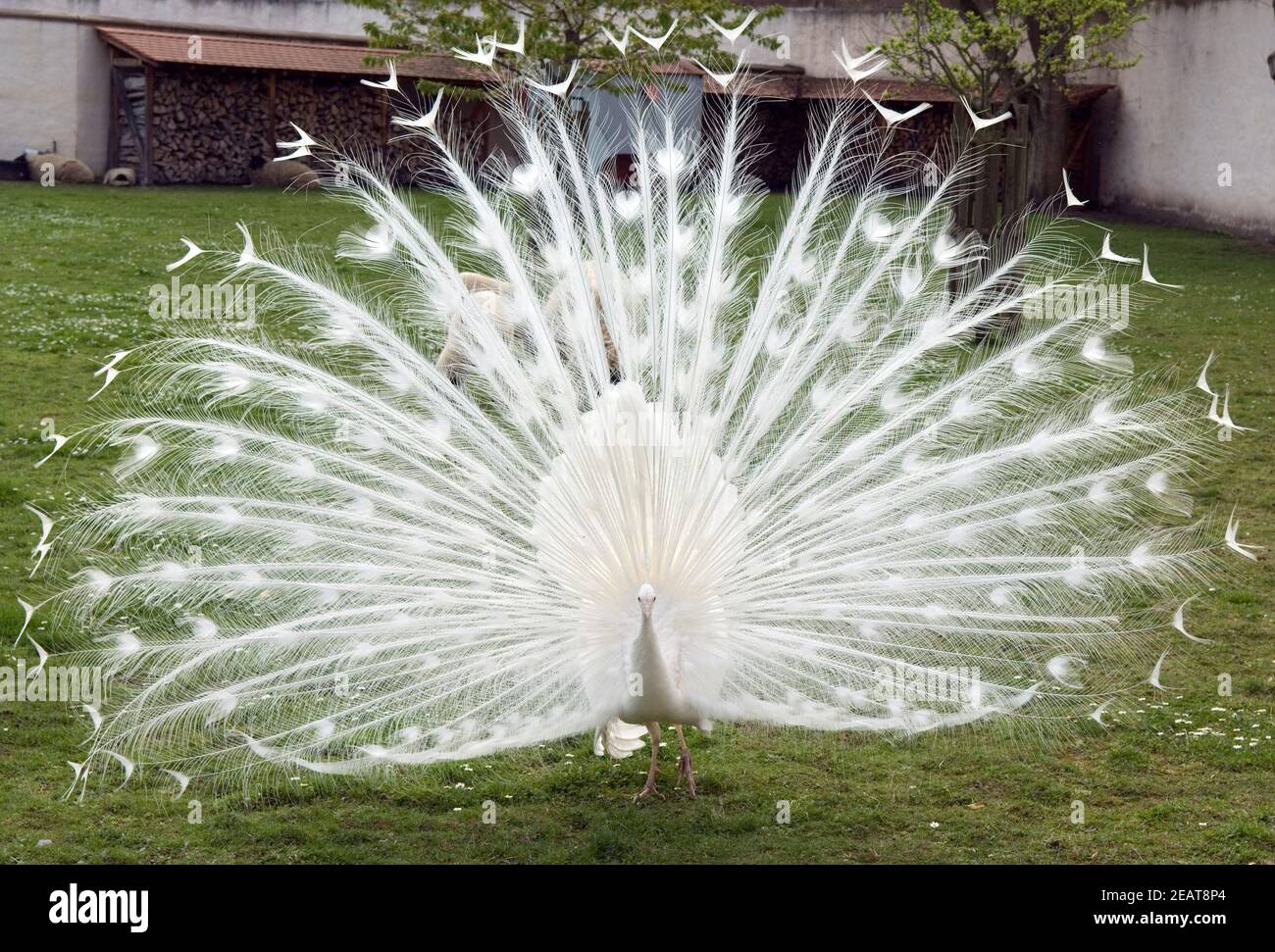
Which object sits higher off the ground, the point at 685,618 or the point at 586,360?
the point at 586,360

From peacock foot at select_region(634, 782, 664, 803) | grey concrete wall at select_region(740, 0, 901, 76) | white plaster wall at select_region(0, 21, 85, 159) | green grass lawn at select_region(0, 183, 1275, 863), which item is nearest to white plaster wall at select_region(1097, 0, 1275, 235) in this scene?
grey concrete wall at select_region(740, 0, 901, 76)

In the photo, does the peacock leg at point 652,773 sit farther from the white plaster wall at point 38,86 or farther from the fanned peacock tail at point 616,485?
the white plaster wall at point 38,86

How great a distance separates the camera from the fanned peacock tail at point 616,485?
5.07 metres

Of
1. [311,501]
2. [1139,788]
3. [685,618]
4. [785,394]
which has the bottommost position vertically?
[1139,788]

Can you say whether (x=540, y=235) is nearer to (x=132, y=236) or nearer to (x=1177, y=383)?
(x=1177, y=383)

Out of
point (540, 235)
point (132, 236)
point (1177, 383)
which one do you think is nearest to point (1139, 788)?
point (540, 235)

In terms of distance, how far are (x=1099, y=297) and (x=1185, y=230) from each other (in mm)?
17956

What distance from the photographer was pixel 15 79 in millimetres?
25797

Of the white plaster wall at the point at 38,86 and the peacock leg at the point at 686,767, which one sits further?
the white plaster wall at the point at 38,86

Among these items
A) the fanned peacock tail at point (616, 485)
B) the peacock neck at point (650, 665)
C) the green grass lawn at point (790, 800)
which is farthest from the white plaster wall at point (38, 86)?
the peacock neck at point (650, 665)

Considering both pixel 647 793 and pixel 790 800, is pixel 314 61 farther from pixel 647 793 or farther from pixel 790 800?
pixel 790 800

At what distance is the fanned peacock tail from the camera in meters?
5.07

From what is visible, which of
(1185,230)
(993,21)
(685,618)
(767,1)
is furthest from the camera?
(767,1)

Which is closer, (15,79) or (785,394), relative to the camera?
(785,394)
